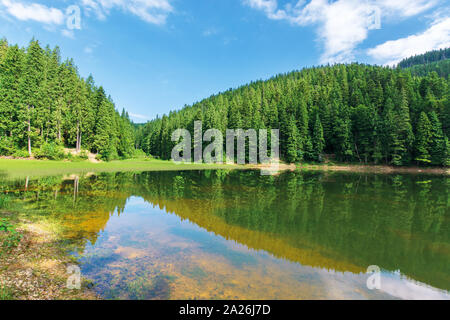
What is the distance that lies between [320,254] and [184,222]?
701 cm

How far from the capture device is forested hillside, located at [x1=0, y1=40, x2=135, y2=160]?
39.3 m

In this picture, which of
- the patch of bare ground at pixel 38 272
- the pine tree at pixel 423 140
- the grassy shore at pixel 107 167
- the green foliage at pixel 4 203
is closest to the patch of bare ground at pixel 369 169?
the grassy shore at pixel 107 167

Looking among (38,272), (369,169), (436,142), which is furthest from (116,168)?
(436,142)

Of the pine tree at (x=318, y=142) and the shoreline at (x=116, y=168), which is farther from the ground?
the pine tree at (x=318, y=142)

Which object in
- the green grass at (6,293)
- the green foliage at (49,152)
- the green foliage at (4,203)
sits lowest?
the green grass at (6,293)

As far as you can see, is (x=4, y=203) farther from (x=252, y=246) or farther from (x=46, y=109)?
(x=46, y=109)

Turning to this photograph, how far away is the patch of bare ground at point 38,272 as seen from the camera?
4.98 meters

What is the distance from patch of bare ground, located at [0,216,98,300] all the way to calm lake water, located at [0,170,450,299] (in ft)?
1.59

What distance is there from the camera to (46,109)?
144 ft

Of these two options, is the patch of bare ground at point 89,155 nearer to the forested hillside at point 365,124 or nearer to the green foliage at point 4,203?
the forested hillside at point 365,124

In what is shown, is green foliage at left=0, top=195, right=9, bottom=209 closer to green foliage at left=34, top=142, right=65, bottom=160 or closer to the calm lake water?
the calm lake water

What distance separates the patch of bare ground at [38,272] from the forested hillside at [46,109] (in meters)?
36.3

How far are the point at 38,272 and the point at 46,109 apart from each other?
5059 cm
